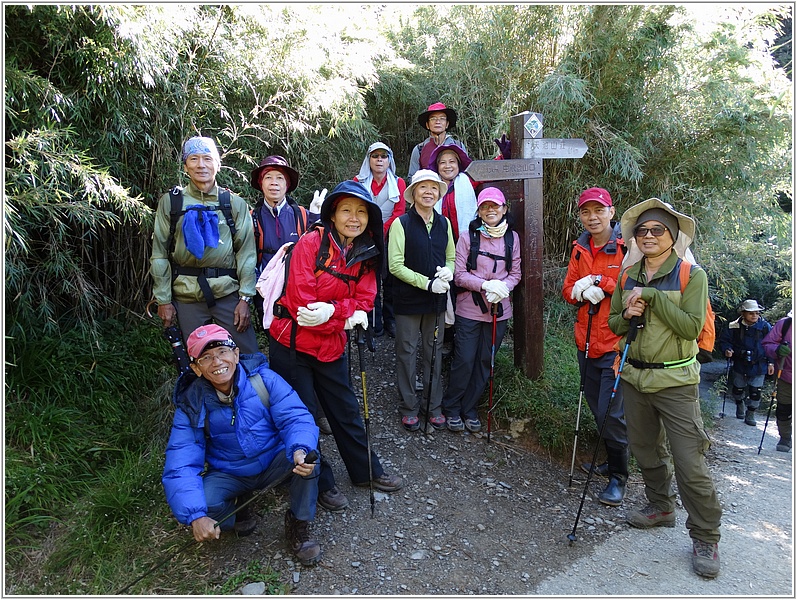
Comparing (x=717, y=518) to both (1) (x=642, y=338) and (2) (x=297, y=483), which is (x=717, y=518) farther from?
(2) (x=297, y=483)

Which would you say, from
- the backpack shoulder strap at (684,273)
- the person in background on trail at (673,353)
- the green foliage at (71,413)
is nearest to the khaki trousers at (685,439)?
the person in background on trail at (673,353)

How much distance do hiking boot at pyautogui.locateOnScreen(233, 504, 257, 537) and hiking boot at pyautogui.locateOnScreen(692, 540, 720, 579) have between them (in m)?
2.62

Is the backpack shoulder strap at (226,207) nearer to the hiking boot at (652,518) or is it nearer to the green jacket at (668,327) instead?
the green jacket at (668,327)

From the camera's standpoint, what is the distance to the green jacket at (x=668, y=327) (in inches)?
109

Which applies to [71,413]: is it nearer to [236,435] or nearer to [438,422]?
[236,435]

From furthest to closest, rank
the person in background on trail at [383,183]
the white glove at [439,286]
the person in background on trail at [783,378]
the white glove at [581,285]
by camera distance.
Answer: the person in background on trail at [783,378]
the person in background on trail at [383,183]
the white glove at [439,286]
the white glove at [581,285]

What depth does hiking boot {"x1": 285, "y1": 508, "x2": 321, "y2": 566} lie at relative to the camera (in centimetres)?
281

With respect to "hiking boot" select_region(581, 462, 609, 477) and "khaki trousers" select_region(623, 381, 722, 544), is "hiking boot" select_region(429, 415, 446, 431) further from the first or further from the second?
"khaki trousers" select_region(623, 381, 722, 544)

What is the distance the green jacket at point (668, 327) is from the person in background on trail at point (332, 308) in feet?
5.42

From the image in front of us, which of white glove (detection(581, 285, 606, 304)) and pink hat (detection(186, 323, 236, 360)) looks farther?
white glove (detection(581, 285, 606, 304))

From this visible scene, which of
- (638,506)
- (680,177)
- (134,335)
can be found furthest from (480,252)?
(680,177)

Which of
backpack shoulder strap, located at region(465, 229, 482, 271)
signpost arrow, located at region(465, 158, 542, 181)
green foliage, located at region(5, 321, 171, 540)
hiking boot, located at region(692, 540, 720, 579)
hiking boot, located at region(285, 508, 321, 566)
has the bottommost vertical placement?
hiking boot, located at region(692, 540, 720, 579)

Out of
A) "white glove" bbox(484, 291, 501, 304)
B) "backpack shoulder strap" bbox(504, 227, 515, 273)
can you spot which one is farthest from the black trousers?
"backpack shoulder strap" bbox(504, 227, 515, 273)

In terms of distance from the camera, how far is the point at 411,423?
4.22m
